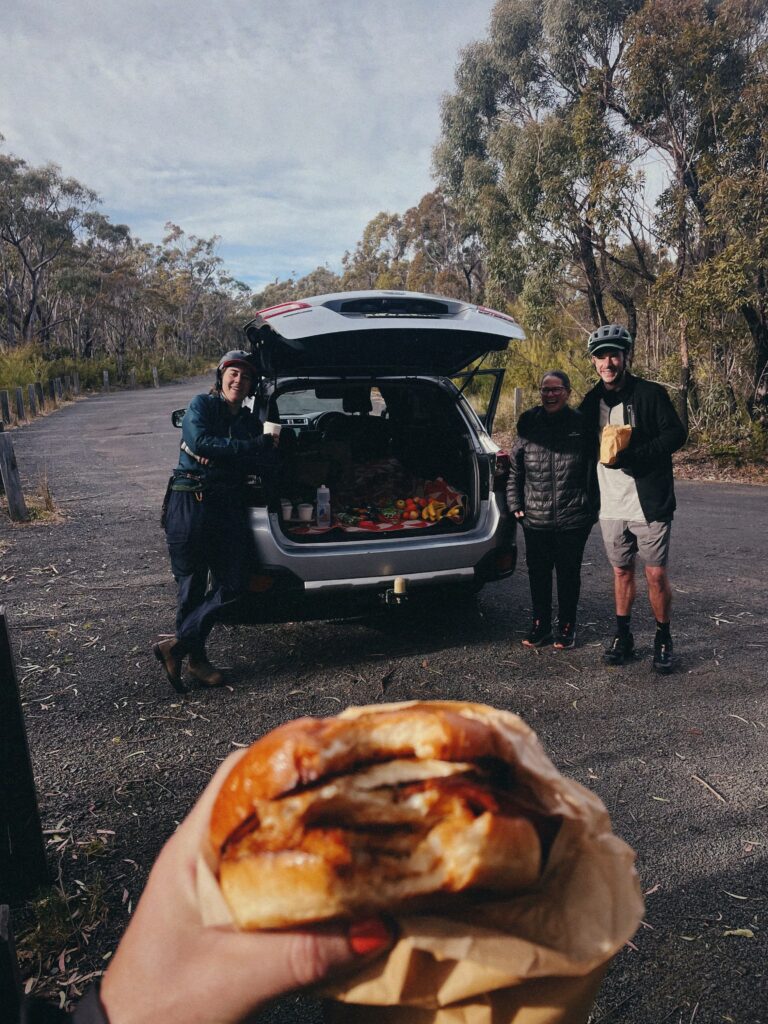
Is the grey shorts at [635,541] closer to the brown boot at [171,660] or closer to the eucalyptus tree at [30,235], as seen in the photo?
the brown boot at [171,660]

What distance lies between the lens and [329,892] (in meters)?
0.80

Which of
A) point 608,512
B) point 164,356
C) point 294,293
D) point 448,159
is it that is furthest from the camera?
point 294,293

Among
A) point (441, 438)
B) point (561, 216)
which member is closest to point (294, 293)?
point (561, 216)

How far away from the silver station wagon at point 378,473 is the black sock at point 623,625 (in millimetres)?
739

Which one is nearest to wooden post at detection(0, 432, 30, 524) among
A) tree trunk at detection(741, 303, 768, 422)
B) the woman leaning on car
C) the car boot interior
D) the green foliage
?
the car boot interior

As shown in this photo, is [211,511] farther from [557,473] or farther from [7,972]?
[7,972]

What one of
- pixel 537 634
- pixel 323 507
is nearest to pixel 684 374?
pixel 537 634

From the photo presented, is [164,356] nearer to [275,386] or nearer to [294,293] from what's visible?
[294,293]

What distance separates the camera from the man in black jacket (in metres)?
3.82

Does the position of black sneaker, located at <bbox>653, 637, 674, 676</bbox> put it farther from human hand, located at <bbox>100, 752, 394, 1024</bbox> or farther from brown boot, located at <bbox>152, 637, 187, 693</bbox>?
human hand, located at <bbox>100, 752, 394, 1024</bbox>

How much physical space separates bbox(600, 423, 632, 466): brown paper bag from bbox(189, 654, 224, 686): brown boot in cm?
251

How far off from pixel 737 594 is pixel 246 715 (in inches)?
156

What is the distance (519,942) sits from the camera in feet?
2.91

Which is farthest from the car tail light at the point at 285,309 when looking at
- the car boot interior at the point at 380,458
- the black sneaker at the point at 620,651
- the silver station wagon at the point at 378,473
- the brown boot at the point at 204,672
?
the black sneaker at the point at 620,651
